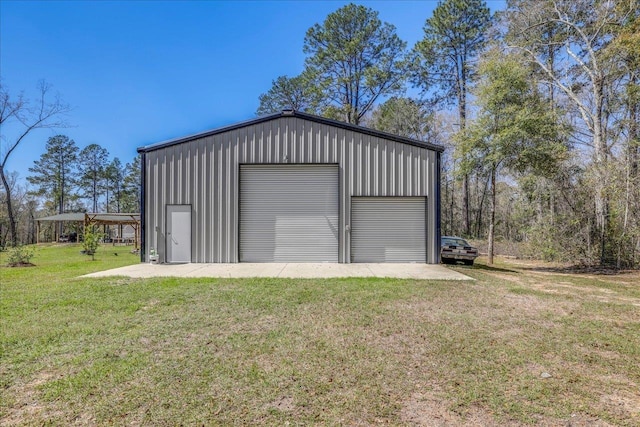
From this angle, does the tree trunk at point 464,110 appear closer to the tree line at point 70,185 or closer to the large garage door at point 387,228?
the large garage door at point 387,228

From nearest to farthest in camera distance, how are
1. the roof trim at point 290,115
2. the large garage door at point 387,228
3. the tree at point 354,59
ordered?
the roof trim at point 290,115
the large garage door at point 387,228
the tree at point 354,59

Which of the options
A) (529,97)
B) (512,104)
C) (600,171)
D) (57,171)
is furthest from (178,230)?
(57,171)

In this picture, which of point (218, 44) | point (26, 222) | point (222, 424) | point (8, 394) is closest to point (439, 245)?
point (222, 424)

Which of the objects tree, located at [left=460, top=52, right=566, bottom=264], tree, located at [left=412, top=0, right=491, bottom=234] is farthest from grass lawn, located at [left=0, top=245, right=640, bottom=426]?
tree, located at [left=412, top=0, right=491, bottom=234]

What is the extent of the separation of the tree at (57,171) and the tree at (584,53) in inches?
1557

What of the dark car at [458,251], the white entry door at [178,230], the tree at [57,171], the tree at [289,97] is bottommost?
the dark car at [458,251]

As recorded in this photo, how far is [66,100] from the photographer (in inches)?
668

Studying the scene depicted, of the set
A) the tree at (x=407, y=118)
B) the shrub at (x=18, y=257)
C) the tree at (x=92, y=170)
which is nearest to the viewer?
the shrub at (x=18, y=257)

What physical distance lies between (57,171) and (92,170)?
2940mm

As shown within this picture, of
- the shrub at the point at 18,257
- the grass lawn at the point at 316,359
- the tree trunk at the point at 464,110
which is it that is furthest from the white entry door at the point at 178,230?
the tree trunk at the point at 464,110

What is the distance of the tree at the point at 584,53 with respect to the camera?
11.1m

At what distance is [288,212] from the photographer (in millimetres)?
10297

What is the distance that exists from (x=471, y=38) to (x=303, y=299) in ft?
66.9

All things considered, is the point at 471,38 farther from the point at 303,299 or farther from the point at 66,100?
the point at 66,100
